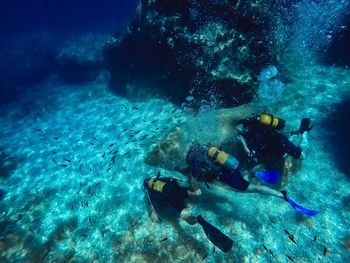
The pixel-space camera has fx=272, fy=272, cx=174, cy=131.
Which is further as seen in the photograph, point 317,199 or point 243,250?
point 317,199

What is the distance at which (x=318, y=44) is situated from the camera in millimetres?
16453

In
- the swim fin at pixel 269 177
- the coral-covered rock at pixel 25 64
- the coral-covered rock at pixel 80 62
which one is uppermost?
the swim fin at pixel 269 177

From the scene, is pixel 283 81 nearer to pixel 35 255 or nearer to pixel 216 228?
pixel 216 228

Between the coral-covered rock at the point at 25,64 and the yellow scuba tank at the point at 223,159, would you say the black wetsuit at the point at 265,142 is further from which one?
the coral-covered rock at the point at 25,64

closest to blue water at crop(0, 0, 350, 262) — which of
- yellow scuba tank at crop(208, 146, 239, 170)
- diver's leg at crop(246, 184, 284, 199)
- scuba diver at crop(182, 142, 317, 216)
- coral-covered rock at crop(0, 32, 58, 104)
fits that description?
diver's leg at crop(246, 184, 284, 199)

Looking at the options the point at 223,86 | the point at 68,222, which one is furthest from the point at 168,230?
the point at 223,86

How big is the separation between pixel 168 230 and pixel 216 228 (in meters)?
1.44

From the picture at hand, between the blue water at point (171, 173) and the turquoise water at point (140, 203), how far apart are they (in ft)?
0.12

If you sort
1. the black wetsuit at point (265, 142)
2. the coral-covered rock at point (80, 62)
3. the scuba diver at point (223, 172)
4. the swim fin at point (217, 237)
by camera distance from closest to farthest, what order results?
the swim fin at point (217, 237)
the scuba diver at point (223, 172)
the black wetsuit at point (265, 142)
the coral-covered rock at point (80, 62)

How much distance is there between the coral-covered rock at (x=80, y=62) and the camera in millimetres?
24078

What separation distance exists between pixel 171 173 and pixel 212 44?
19.1 feet

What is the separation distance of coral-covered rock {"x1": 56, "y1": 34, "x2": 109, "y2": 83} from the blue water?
5.28 m

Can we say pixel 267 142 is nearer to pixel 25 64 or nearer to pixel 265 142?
pixel 265 142

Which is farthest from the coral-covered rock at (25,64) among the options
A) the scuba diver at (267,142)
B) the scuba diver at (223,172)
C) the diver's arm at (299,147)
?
the diver's arm at (299,147)
